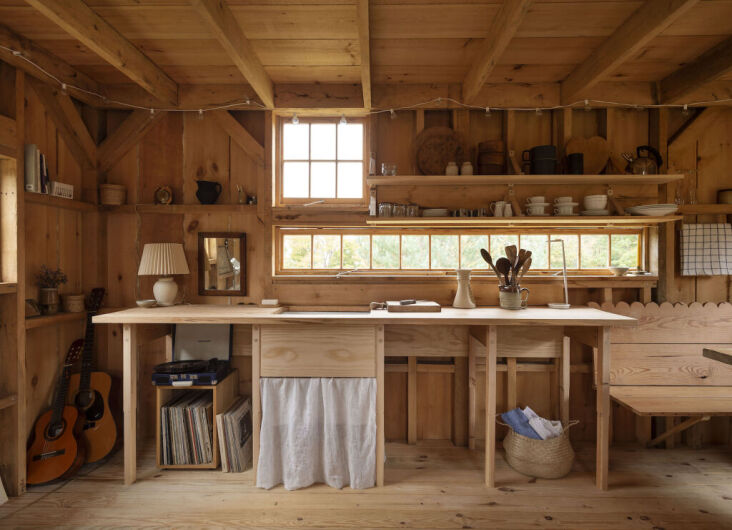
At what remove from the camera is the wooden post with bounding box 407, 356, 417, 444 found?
9.79ft

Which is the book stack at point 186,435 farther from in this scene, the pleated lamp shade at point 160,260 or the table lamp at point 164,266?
the pleated lamp shade at point 160,260

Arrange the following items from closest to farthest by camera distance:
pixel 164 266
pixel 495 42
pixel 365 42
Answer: pixel 365 42, pixel 495 42, pixel 164 266

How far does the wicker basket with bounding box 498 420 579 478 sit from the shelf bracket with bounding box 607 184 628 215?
163 cm

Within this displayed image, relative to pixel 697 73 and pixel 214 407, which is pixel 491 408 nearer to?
pixel 214 407

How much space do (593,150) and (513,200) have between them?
2.39 ft

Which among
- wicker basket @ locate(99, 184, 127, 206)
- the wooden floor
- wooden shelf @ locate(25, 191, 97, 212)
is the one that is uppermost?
wicker basket @ locate(99, 184, 127, 206)

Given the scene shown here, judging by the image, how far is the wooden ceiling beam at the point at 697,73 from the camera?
2455mm

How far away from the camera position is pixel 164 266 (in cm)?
281

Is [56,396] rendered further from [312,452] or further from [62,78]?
[62,78]

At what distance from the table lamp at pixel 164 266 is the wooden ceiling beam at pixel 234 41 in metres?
1.30

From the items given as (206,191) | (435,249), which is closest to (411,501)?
(435,249)

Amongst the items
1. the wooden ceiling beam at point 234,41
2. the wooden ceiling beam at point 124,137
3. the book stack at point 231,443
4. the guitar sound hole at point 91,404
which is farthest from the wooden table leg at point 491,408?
the wooden ceiling beam at point 124,137

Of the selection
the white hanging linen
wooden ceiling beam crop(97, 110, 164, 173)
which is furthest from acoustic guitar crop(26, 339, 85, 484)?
wooden ceiling beam crop(97, 110, 164, 173)

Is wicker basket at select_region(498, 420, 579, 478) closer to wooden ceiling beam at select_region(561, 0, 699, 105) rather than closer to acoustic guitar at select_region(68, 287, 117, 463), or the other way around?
wooden ceiling beam at select_region(561, 0, 699, 105)
